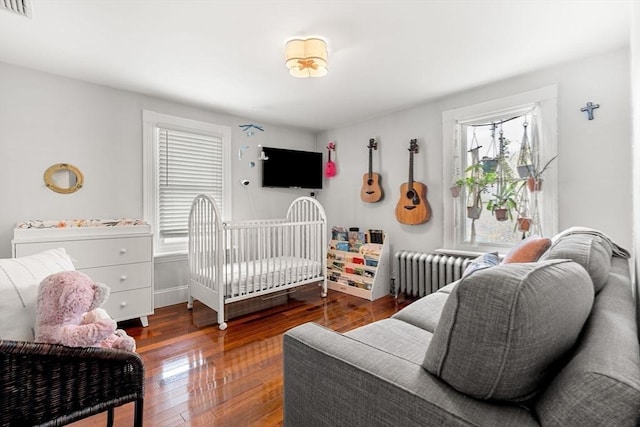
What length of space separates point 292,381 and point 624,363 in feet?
2.70

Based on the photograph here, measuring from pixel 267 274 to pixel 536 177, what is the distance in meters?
2.51

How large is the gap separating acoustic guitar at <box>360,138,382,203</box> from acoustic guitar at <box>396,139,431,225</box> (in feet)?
1.04

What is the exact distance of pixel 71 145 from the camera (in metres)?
2.63

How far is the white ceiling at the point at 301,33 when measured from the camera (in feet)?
5.56

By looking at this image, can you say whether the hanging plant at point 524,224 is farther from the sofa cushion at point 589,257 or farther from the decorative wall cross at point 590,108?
the sofa cushion at point 589,257

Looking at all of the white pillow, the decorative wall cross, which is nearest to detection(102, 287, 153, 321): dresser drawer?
the white pillow

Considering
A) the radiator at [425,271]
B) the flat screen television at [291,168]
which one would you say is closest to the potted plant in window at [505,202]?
the radiator at [425,271]

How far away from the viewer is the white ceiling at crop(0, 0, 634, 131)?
1694 mm

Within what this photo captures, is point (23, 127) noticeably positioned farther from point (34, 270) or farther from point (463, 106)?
point (463, 106)

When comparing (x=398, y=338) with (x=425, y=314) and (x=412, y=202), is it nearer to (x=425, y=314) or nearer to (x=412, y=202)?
(x=425, y=314)

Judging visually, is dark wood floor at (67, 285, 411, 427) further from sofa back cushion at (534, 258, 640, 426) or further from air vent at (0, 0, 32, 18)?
air vent at (0, 0, 32, 18)

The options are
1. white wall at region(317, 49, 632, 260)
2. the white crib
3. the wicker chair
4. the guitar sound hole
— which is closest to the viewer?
the wicker chair

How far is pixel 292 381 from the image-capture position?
983 millimetres

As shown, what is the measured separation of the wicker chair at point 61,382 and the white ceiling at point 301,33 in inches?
68.2
